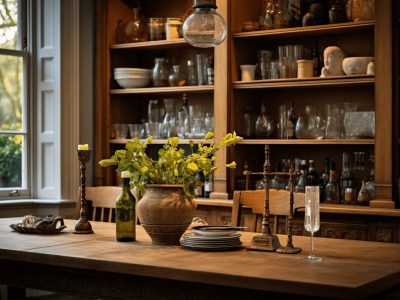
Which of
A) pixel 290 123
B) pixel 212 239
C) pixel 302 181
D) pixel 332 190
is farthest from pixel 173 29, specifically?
pixel 212 239

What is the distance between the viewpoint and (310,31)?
4.53 meters

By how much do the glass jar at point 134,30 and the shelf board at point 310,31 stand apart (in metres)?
0.83

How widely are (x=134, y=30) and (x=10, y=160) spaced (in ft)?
4.19

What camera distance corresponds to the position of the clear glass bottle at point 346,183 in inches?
174

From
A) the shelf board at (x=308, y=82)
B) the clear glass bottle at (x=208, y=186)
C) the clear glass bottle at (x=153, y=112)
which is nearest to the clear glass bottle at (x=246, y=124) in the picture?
the shelf board at (x=308, y=82)

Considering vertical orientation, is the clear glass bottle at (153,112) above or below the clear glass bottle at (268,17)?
below

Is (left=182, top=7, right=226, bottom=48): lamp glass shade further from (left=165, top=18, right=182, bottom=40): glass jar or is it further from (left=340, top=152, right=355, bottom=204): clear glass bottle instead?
(left=165, top=18, right=182, bottom=40): glass jar

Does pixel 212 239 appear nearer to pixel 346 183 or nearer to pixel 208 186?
pixel 346 183

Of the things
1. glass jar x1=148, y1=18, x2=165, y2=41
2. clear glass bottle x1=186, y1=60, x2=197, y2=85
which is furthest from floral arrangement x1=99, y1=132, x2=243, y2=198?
glass jar x1=148, y1=18, x2=165, y2=41

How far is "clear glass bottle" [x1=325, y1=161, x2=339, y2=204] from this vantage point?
4.48 m

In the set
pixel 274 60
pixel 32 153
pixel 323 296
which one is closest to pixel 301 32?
pixel 274 60

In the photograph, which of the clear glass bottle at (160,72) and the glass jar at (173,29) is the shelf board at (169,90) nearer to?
the clear glass bottle at (160,72)

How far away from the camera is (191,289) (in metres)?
2.35

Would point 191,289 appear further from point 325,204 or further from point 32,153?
point 32,153
